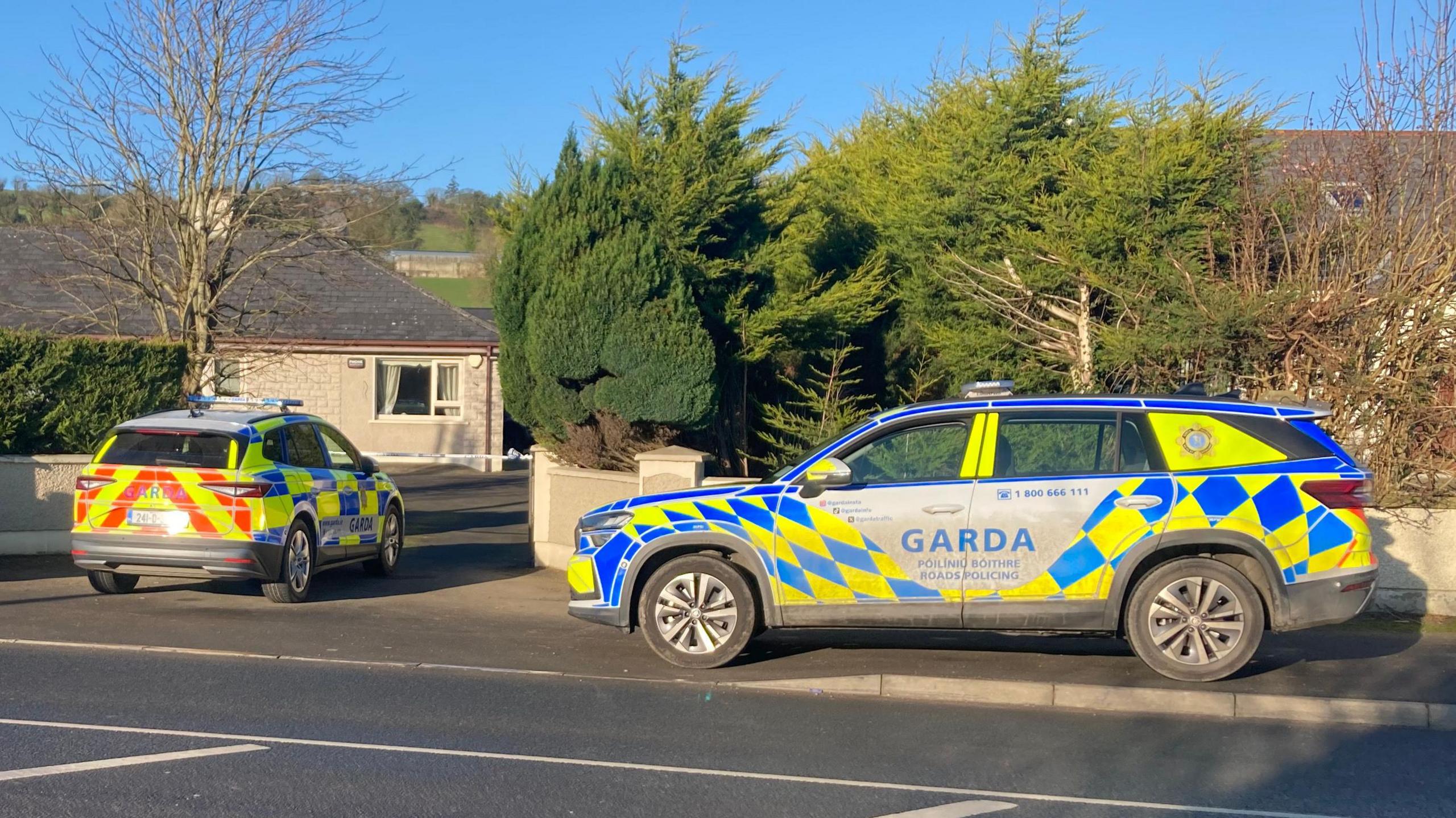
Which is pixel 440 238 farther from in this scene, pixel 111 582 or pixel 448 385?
pixel 111 582

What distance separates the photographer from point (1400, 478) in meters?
11.0

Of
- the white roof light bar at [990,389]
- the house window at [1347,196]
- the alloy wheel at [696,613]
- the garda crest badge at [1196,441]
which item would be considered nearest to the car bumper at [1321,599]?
the garda crest badge at [1196,441]

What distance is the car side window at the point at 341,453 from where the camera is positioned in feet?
42.5

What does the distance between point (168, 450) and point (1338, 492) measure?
8.85 metres

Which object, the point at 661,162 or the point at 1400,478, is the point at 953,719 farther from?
the point at 661,162

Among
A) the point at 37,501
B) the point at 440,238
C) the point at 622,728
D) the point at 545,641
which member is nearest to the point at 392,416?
the point at 37,501

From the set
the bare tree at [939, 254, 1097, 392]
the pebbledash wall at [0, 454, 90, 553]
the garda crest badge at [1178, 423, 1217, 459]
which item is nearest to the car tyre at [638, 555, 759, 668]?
the garda crest badge at [1178, 423, 1217, 459]

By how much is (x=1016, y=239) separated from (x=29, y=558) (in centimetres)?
1042

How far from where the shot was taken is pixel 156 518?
10.8 m

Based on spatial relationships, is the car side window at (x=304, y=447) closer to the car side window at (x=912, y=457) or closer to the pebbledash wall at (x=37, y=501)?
the pebbledash wall at (x=37, y=501)

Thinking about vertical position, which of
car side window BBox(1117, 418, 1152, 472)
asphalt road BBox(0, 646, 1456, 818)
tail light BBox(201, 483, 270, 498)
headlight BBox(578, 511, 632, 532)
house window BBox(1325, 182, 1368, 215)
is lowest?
asphalt road BBox(0, 646, 1456, 818)

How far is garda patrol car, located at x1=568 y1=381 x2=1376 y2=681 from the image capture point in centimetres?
812

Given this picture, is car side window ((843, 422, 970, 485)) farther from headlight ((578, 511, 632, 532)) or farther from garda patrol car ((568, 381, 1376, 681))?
headlight ((578, 511, 632, 532))

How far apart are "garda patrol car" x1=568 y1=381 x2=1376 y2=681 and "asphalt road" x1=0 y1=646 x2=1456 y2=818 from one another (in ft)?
2.29
